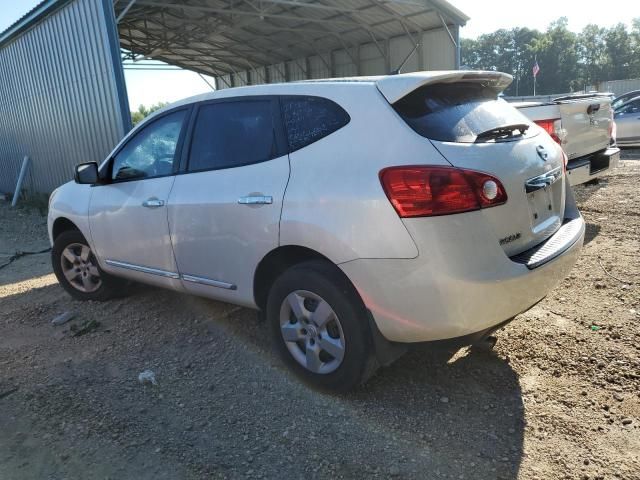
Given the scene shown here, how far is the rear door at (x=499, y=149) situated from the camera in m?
2.63

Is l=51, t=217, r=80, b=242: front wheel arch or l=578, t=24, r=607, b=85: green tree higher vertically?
l=578, t=24, r=607, b=85: green tree

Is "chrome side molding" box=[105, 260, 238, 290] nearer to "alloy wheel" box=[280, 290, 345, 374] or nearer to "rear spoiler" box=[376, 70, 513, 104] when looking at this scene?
"alloy wheel" box=[280, 290, 345, 374]

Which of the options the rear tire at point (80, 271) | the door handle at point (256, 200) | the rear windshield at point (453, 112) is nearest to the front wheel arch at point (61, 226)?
the rear tire at point (80, 271)

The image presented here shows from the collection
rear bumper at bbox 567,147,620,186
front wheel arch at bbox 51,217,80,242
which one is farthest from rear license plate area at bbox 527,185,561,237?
front wheel arch at bbox 51,217,80,242

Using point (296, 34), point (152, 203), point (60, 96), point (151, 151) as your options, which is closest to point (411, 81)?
point (152, 203)

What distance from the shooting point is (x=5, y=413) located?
318 centimetres

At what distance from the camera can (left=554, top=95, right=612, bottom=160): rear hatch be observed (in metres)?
5.77

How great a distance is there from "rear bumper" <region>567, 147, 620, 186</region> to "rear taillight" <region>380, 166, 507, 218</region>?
12.3 ft

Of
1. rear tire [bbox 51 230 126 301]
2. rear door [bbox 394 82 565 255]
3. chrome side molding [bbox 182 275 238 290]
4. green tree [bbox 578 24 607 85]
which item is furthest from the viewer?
green tree [bbox 578 24 607 85]

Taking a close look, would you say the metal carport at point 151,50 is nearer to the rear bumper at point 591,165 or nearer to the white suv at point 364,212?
the white suv at point 364,212

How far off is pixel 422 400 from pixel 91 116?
32.2 ft

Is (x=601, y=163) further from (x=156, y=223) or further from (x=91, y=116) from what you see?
(x=91, y=116)

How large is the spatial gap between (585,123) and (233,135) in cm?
446

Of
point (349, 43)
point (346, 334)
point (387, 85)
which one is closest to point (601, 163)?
point (387, 85)
